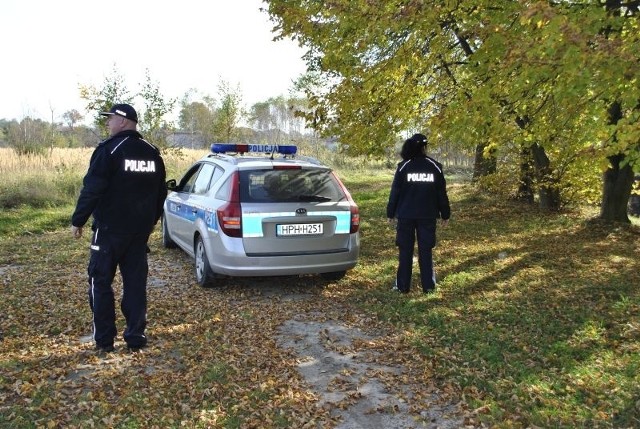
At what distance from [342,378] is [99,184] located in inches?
100

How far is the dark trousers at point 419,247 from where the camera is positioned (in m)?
6.14

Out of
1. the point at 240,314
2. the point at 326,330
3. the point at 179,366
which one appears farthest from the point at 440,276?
the point at 179,366

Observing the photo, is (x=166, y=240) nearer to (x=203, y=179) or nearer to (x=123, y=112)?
(x=203, y=179)

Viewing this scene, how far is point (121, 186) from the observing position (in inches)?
167

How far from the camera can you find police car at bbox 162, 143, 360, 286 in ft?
19.4

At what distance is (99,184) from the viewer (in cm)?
411

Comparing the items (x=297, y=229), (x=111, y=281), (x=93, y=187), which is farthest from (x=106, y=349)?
(x=297, y=229)

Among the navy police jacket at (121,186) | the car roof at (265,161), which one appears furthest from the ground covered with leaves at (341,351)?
the car roof at (265,161)

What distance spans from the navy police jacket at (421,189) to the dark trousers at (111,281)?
3.08m

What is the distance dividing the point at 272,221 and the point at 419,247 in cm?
186

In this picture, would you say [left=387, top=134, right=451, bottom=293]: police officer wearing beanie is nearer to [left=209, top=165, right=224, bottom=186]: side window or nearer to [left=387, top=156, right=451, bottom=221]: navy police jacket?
[left=387, top=156, right=451, bottom=221]: navy police jacket

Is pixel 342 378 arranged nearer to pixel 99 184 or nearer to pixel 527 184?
pixel 99 184

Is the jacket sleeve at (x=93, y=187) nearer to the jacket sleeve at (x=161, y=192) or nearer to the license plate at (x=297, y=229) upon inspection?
the jacket sleeve at (x=161, y=192)

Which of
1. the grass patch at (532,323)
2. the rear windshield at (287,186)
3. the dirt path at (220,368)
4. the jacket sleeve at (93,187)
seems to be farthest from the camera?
the rear windshield at (287,186)
